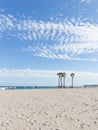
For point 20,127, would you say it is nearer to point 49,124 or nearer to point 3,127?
point 3,127

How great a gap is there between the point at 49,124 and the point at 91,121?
1.79 meters

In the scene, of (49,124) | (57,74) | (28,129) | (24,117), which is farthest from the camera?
(57,74)

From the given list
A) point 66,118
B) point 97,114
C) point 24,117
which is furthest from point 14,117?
point 97,114

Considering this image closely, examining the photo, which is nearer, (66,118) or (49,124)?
(49,124)

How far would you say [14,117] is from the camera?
397 inches

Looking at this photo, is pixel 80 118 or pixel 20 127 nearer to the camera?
pixel 20 127

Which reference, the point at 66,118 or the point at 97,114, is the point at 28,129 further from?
the point at 97,114

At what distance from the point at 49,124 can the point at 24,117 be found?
1.94m

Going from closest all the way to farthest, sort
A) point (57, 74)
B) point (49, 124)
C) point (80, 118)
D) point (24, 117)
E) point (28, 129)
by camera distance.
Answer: point (28, 129)
point (49, 124)
point (80, 118)
point (24, 117)
point (57, 74)

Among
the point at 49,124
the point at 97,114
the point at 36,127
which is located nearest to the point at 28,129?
the point at 36,127

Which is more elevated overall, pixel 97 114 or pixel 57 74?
pixel 57 74

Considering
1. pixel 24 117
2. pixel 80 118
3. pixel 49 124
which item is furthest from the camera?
pixel 24 117

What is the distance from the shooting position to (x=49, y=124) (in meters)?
8.52

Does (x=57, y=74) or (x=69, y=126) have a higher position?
(x=57, y=74)
